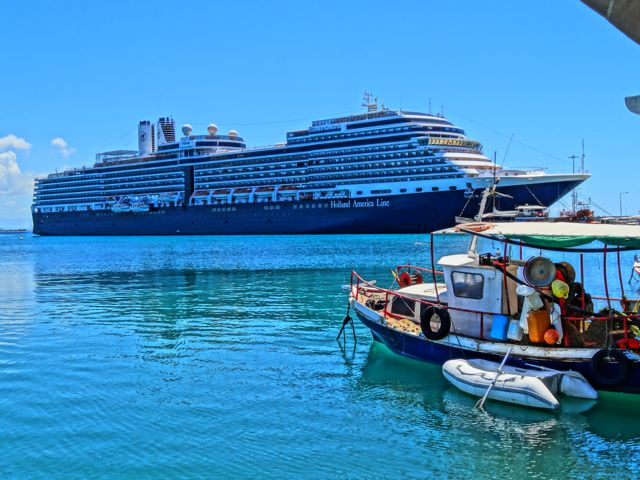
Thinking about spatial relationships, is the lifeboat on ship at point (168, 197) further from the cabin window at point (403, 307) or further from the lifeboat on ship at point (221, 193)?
the cabin window at point (403, 307)

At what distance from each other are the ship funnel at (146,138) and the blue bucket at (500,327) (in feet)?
416

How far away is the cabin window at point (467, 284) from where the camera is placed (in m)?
15.0

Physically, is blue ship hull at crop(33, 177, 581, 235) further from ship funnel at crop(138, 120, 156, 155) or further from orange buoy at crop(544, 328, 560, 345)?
orange buoy at crop(544, 328, 560, 345)

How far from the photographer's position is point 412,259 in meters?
→ 46.5

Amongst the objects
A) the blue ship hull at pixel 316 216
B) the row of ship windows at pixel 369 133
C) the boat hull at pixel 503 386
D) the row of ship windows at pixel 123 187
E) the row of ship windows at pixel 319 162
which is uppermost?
the row of ship windows at pixel 369 133

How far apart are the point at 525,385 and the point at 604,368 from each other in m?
1.65

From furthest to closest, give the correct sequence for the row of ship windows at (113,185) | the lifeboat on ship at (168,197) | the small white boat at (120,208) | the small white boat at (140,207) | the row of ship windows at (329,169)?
1. the small white boat at (120,208)
2. the small white boat at (140,207)
3. the row of ship windows at (113,185)
4. the lifeboat on ship at (168,197)
5. the row of ship windows at (329,169)

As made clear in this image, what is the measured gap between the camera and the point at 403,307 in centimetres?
1731

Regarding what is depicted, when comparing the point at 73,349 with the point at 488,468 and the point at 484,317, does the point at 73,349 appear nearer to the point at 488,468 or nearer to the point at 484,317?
the point at 484,317

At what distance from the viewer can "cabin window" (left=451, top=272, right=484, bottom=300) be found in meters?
15.0

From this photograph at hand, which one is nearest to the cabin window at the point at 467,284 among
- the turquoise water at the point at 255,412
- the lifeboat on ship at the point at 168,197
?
the turquoise water at the point at 255,412

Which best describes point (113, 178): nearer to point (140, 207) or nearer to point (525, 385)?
point (140, 207)

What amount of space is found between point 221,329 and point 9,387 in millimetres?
7787

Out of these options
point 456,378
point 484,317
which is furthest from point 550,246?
point 456,378
